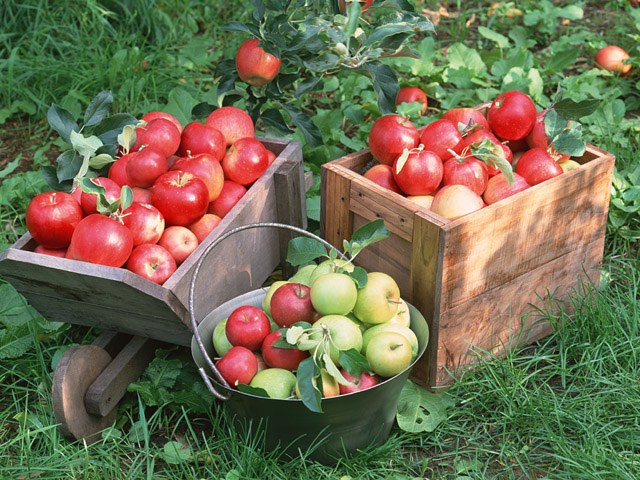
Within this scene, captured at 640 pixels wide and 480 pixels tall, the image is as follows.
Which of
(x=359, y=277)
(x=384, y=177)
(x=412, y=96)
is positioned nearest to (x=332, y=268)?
(x=359, y=277)

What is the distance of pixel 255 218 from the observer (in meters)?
2.81

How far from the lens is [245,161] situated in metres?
2.82

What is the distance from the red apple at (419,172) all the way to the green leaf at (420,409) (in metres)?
0.63

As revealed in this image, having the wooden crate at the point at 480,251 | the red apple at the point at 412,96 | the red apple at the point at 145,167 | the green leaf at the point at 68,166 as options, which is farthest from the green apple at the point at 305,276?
A: the red apple at the point at 412,96

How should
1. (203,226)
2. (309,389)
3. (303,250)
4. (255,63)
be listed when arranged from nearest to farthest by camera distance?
(309,389) < (303,250) < (203,226) < (255,63)

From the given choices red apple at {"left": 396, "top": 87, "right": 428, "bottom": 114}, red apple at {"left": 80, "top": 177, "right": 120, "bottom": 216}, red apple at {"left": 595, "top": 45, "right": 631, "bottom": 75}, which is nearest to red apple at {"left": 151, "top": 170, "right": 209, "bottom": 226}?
red apple at {"left": 80, "top": 177, "right": 120, "bottom": 216}

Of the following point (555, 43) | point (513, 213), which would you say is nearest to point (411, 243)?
point (513, 213)

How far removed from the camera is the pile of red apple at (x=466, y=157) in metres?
2.60

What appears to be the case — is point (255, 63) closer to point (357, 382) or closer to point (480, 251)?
point (480, 251)

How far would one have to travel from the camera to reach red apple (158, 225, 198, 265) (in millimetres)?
2549

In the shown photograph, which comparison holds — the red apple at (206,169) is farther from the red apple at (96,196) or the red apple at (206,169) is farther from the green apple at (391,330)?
the green apple at (391,330)

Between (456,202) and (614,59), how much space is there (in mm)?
2328

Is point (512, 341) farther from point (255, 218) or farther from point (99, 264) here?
point (99, 264)

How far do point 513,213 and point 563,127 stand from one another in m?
0.45
